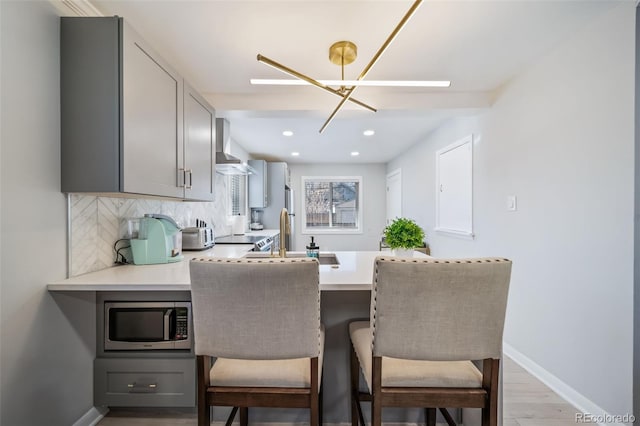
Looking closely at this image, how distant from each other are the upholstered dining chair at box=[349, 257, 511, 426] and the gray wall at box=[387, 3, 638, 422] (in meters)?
1.13

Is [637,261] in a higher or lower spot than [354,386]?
higher

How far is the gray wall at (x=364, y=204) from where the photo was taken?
6848 mm

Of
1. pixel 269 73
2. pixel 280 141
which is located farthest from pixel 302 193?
pixel 269 73

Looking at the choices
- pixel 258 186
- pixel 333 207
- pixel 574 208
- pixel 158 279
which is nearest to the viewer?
pixel 158 279

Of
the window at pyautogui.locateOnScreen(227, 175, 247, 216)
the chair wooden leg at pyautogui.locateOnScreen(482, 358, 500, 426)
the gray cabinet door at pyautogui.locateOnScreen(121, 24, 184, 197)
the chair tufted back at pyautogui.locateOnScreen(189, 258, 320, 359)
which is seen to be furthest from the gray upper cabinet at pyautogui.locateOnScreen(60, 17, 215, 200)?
the window at pyautogui.locateOnScreen(227, 175, 247, 216)

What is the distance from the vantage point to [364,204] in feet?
22.6

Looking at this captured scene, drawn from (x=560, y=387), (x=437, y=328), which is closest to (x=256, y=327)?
(x=437, y=328)

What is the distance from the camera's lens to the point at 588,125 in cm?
172

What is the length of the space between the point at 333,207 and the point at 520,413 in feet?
18.1

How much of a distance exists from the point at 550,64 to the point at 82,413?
140 inches

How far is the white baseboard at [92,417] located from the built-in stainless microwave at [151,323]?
453 mm

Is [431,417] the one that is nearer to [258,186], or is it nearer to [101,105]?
[101,105]

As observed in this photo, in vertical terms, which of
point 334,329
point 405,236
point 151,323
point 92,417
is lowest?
point 92,417

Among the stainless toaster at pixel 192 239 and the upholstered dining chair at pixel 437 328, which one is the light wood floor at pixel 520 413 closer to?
the upholstered dining chair at pixel 437 328
